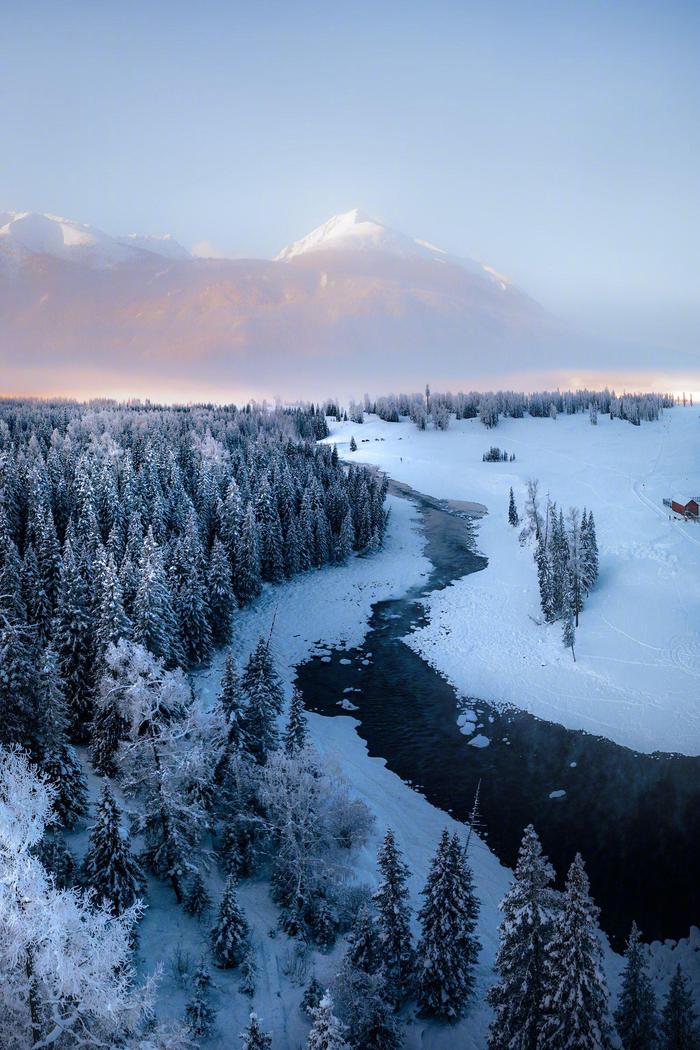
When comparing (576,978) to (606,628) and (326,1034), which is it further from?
(606,628)

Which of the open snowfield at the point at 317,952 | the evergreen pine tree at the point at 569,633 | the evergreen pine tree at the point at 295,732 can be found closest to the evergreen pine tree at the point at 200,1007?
the open snowfield at the point at 317,952

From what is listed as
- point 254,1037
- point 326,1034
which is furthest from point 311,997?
point 326,1034

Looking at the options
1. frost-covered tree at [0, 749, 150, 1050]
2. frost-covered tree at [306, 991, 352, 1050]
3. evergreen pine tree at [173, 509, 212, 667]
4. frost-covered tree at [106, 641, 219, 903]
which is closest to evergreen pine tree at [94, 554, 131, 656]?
frost-covered tree at [106, 641, 219, 903]

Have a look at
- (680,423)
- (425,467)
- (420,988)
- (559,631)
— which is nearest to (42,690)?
(420,988)

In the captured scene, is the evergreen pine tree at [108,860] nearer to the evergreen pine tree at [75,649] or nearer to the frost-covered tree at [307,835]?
the frost-covered tree at [307,835]

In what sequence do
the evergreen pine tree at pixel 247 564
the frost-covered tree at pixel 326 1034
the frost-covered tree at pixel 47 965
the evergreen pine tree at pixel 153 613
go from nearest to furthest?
the frost-covered tree at pixel 47 965 → the frost-covered tree at pixel 326 1034 → the evergreen pine tree at pixel 153 613 → the evergreen pine tree at pixel 247 564

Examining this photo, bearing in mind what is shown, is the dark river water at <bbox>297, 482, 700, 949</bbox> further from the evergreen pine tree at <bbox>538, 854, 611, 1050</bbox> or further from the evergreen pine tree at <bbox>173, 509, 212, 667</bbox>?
the evergreen pine tree at <bbox>538, 854, 611, 1050</bbox>
